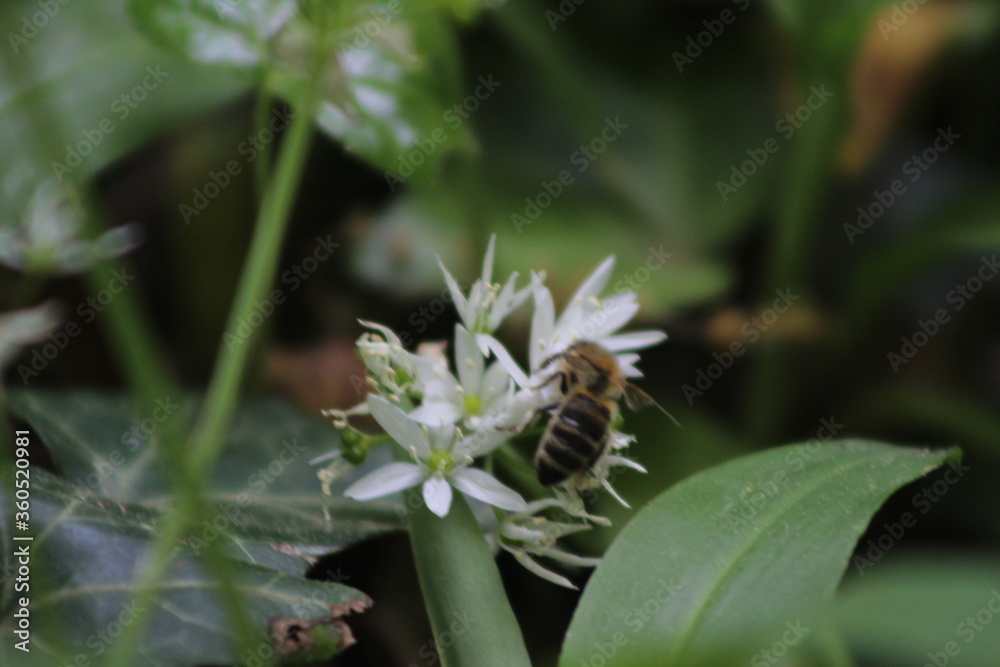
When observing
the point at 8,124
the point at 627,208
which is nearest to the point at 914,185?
the point at 627,208

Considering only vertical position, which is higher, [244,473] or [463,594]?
[463,594]

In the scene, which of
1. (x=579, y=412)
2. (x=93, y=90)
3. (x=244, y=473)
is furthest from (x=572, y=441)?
(x=93, y=90)

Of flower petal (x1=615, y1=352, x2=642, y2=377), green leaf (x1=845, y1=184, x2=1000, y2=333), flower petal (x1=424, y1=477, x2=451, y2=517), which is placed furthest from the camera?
green leaf (x1=845, y1=184, x2=1000, y2=333)

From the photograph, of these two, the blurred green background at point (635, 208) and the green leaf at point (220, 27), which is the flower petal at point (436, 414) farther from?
the green leaf at point (220, 27)

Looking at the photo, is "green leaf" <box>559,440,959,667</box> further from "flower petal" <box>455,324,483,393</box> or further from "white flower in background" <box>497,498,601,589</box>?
"flower petal" <box>455,324,483,393</box>

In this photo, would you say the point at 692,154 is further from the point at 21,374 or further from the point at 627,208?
the point at 21,374

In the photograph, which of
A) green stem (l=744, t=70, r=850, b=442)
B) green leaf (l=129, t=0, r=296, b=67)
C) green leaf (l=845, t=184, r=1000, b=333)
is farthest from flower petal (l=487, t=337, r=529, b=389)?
green leaf (l=845, t=184, r=1000, b=333)

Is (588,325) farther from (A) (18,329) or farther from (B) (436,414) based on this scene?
(A) (18,329)
